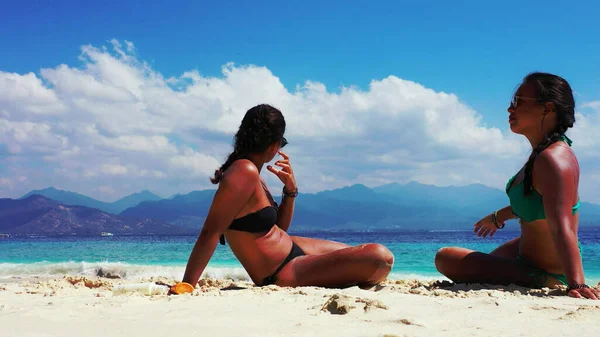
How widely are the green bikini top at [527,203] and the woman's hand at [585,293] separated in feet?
2.11

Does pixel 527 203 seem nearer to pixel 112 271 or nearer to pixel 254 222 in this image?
pixel 254 222

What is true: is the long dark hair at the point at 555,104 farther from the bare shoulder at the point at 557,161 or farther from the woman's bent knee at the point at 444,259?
the woman's bent knee at the point at 444,259

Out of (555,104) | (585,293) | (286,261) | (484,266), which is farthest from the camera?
(484,266)

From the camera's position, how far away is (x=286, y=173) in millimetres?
4887

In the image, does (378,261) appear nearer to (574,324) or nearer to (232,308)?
(232,308)

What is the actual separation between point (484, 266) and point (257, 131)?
2409mm

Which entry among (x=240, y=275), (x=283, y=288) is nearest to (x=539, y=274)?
(x=283, y=288)

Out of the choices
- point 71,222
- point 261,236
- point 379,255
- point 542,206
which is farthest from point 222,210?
point 71,222

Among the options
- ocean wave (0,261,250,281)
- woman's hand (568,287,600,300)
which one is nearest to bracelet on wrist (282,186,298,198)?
woman's hand (568,287,600,300)

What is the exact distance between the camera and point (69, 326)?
2867mm

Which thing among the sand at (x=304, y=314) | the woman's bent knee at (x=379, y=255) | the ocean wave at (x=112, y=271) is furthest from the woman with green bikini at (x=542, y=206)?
the ocean wave at (x=112, y=271)

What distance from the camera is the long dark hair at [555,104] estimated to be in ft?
13.8

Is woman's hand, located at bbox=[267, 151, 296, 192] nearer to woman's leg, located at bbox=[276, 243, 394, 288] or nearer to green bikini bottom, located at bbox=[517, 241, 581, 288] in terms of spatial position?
woman's leg, located at bbox=[276, 243, 394, 288]

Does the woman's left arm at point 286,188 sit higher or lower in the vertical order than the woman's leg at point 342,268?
higher
